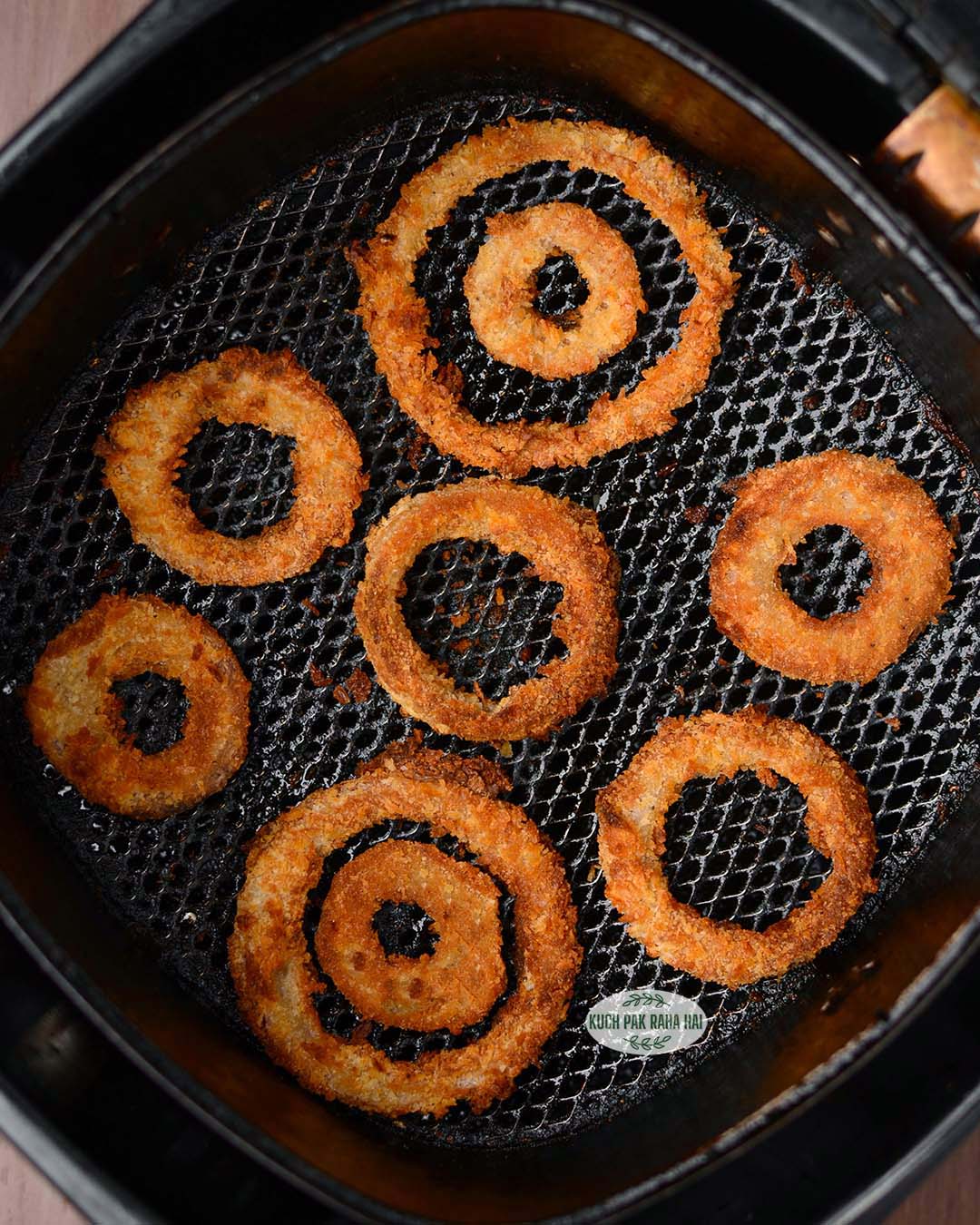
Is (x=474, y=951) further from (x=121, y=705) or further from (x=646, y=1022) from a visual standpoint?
(x=121, y=705)

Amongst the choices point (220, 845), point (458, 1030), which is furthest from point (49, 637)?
point (458, 1030)

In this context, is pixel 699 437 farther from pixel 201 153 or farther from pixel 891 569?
pixel 201 153

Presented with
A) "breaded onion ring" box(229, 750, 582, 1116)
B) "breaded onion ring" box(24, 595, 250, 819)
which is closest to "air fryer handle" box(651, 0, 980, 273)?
"breaded onion ring" box(229, 750, 582, 1116)

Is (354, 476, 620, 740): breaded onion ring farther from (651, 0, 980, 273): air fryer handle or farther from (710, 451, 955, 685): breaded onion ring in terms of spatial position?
(651, 0, 980, 273): air fryer handle

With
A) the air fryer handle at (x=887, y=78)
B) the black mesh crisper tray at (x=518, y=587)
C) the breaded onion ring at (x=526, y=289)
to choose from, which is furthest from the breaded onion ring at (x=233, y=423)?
the air fryer handle at (x=887, y=78)

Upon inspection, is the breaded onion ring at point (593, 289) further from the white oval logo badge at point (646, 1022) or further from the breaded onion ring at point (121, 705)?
the white oval logo badge at point (646, 1022)

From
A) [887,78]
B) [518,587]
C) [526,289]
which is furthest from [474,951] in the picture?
[887,78]

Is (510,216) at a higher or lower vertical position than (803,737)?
higher
